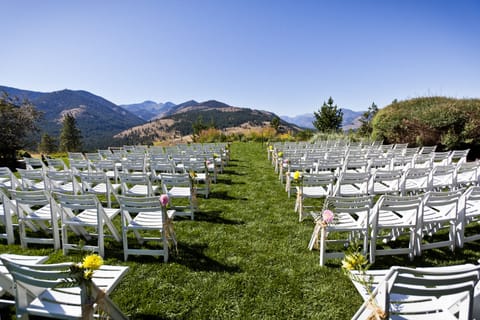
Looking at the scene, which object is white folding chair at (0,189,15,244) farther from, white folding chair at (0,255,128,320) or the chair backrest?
white folding chair at (0,255,128,320)

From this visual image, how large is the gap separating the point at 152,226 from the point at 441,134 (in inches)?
610

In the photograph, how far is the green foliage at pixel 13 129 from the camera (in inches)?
574

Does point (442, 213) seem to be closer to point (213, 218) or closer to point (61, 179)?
point (213, 218)

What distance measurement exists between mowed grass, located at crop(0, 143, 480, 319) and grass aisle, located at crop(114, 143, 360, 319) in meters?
0.01

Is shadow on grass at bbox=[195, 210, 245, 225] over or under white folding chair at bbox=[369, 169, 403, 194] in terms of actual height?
under

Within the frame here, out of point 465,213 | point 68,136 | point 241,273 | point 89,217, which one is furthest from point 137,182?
point 68,136

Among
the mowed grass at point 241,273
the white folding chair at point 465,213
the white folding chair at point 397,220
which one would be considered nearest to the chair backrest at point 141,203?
the mowed grass at point 241,273

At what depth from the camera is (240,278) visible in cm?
328

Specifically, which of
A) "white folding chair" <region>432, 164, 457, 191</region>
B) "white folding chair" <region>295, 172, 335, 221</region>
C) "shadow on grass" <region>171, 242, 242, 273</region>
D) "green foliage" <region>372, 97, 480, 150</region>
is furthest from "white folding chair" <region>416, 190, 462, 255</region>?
"green foliage" <region>372, 97, 480, 150</region>

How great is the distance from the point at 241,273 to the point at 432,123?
14.8m

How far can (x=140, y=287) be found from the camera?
10.3 ft

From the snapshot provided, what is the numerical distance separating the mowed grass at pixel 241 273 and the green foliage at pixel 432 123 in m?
11.4

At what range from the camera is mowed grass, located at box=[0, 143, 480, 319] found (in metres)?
2.76

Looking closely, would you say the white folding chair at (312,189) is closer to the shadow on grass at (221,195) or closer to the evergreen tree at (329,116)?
the shadow on grass at (221,195)
